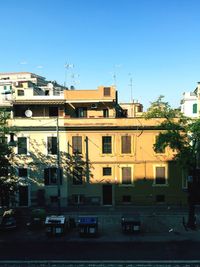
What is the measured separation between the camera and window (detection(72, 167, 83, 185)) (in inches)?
1624

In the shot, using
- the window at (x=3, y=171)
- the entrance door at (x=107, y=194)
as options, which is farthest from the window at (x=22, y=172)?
the entrance door at (x=107, y=194)

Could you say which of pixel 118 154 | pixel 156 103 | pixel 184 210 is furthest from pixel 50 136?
pixel 184 210

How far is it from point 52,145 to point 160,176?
12251 millimetres

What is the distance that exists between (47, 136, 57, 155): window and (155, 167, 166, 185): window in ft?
37.3

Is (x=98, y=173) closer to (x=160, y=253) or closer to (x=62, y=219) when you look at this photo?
(x=62, y=219)

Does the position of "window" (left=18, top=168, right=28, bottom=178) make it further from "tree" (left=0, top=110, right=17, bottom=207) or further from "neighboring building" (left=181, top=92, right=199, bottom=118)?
"neighboring building" (left=181, top=92, right=199, bottom=118)

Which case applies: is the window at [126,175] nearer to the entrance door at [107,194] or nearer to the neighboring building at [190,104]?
the entrance door at [107,194]

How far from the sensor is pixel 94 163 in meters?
41.2

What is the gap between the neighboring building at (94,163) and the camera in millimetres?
40812

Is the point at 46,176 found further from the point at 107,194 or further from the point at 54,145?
the point at 107,194

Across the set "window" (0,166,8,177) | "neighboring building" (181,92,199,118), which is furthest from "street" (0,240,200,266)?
"neighboring building" (181,92,199,118)

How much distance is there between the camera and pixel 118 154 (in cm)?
4100

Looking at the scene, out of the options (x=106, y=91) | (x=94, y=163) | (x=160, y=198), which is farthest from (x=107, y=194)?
(x=106, y=91)

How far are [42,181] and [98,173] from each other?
622 cm
